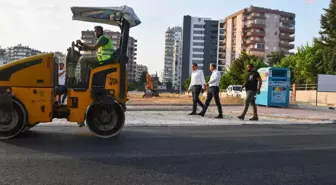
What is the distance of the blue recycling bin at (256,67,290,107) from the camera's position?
19750mm

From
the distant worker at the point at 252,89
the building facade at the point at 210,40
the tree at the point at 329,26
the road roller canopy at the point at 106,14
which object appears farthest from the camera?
the building facade at the point at 210,40

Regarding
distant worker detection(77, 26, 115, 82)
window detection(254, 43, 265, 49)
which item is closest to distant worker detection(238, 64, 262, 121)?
distant worker detection(77, 26, 115, 82)

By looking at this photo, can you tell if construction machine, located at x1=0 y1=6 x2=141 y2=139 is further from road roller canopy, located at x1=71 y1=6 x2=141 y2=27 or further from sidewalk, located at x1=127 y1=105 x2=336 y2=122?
sidewalk, located at x1=127 y1=105 x2=336 y2=122

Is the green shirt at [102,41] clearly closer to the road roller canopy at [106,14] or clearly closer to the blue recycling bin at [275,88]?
the road roller canopy at [106,14]

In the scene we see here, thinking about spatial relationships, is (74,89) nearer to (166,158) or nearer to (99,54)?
(99,54)

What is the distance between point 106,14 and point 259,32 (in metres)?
117

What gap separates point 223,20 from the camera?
153 m

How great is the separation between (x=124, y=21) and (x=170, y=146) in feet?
9.20

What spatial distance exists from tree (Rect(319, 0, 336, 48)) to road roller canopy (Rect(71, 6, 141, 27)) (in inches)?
1900

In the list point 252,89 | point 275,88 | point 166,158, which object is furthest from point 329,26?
point 166,158

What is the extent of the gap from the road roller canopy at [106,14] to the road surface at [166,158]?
7.71 ft

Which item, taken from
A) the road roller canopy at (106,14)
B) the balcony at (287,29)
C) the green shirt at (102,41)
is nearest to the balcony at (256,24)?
the balcony at (287,29)

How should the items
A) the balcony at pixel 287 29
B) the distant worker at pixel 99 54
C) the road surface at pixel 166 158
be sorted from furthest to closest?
the balcony at pixel 287 29
the distant worker at pixel 99 54
the road surface at pixel 166 158

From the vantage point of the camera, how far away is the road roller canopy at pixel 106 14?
762 cm
